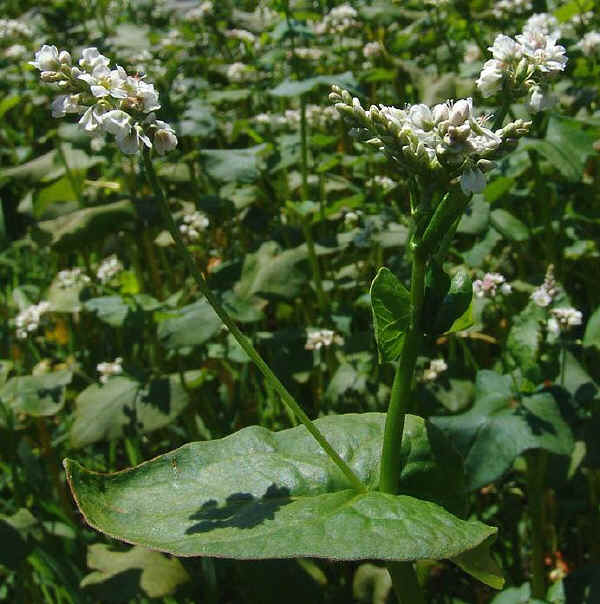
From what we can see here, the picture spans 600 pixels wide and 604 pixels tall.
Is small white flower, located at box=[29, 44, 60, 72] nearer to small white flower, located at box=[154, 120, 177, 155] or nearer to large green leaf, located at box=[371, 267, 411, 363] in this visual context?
small white flower, located at box=[154, 120, 177, 155]

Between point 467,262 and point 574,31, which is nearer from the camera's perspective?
point 467,262

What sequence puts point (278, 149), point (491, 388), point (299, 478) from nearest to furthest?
point (299, 478) → point (491, 388) → point (278, 149)

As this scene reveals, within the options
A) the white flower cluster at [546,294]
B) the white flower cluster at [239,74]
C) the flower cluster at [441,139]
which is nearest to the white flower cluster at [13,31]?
the white flower cluster at [239,74]

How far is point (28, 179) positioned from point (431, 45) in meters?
2.25

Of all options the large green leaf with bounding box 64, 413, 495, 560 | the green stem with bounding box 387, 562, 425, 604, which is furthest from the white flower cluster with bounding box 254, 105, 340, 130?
the green stem with bounding box 387, 562, 425, 604

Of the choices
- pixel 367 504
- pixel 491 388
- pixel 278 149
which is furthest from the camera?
pixel 278 149

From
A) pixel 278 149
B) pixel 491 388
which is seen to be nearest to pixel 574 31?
pixel 278 149

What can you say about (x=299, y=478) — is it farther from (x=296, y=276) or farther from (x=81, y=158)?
(x=81, y=158)

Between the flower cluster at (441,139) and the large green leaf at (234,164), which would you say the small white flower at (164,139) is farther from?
the large green leaf at (234,164)

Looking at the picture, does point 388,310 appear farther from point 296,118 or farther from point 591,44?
point 296,118

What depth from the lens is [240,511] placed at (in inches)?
55.5

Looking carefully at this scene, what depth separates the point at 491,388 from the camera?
211cm

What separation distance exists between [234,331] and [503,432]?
884 millimetres

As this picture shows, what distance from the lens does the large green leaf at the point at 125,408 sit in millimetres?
2539
